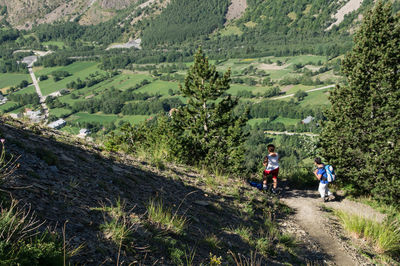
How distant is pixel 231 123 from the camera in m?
22.5

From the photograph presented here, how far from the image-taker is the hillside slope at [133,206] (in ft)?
15.7

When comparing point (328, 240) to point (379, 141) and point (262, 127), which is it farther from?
point (262, 127)

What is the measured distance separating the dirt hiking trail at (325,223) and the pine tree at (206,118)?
7.94 m

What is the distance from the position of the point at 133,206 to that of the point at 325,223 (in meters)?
7.50

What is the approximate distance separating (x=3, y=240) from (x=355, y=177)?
14650 mm

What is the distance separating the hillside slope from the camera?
4.79m

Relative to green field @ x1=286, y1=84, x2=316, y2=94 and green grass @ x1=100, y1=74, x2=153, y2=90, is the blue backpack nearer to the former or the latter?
green field @ x1=286, y1=84, x2=316, y2=94

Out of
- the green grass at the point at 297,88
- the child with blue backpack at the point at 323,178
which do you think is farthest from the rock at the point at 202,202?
the green grass at the point at 297,88

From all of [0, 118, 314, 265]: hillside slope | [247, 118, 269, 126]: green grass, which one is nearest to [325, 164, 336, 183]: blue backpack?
[0, 118, 314, 265]: hillside slope

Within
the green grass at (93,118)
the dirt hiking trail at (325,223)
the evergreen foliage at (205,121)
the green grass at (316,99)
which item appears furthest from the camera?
the green grass at (93,118)

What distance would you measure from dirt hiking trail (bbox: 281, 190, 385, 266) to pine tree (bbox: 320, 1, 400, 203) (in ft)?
5.13

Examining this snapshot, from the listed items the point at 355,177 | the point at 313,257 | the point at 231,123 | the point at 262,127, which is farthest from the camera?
the point at 262,127

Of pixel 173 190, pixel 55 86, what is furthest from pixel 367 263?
pixel 55 86

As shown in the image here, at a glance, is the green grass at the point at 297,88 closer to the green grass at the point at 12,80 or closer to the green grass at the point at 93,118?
the green grass at the point at 93,118
